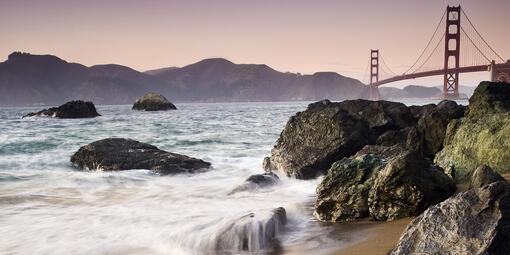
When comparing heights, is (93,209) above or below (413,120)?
below

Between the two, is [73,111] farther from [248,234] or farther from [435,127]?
[248,234]

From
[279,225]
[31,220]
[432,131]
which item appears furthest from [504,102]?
[31,220]

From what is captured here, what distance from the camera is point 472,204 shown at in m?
2.84

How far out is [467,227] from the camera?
2744 millimetres

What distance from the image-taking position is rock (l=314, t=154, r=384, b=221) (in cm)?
516

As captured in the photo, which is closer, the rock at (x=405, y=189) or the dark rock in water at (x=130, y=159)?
the rock at (x=405, y=189)

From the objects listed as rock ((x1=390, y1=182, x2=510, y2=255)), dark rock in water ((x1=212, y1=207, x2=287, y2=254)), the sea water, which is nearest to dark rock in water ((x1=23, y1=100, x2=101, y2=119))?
the sea water

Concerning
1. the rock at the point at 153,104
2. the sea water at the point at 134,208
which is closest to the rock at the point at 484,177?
the sea water at the point at 134,208

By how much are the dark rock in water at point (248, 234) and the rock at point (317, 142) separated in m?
3.68

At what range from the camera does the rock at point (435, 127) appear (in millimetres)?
9148

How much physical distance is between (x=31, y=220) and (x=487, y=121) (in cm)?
657

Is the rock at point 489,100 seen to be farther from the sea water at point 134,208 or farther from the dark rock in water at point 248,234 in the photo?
the dark rock in water at point 248,234

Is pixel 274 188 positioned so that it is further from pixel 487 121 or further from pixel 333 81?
pixel 333 81

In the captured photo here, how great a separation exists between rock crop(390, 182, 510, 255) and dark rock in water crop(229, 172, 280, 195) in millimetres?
4642
